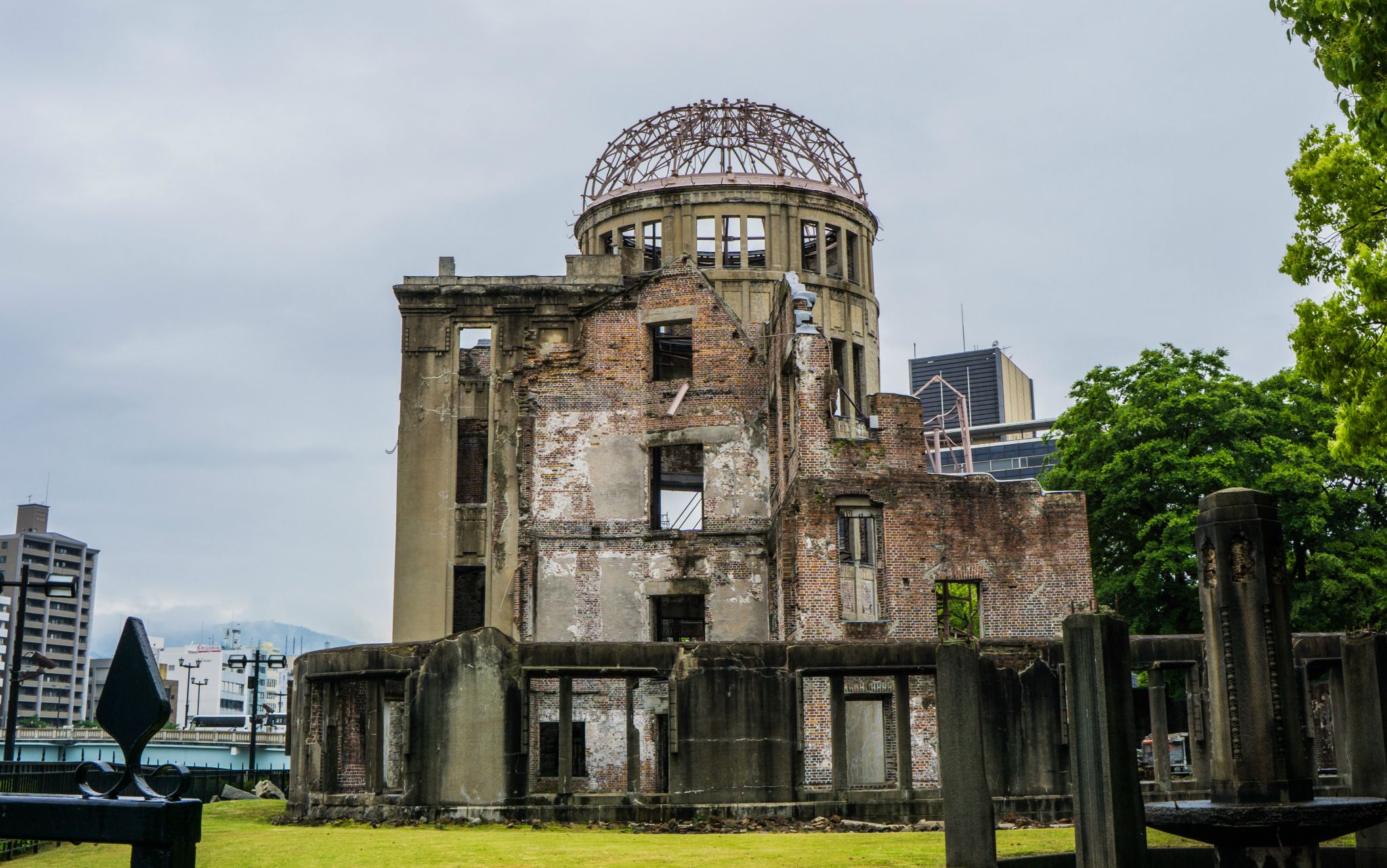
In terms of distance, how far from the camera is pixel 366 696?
28062 mm

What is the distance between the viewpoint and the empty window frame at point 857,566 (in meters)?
27.9

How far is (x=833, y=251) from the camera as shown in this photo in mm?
41875

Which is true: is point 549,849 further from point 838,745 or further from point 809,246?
point 809,246

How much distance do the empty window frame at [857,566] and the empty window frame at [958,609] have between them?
56.8 inches

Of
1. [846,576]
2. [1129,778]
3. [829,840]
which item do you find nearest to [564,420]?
[846,576]

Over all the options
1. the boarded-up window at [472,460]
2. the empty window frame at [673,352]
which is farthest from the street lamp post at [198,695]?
the empty window frame at [673,352]

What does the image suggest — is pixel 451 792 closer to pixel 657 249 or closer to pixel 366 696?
pixel 366 696

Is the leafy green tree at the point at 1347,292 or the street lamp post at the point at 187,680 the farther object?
the street lamp post at the point at 187,680

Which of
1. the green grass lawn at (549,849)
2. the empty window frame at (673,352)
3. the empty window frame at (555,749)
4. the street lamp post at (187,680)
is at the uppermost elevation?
the empty window frame at (673,352)

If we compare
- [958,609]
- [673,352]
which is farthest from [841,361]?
[958,609]

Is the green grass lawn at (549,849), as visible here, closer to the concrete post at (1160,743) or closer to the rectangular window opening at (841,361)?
the concrete post at (1160,743)

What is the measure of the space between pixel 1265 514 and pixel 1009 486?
1685cm

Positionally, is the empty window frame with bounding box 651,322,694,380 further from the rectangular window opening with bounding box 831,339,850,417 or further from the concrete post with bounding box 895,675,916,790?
the concrete post with bounding box 895,675,916,790

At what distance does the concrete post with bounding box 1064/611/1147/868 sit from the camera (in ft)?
37.3
